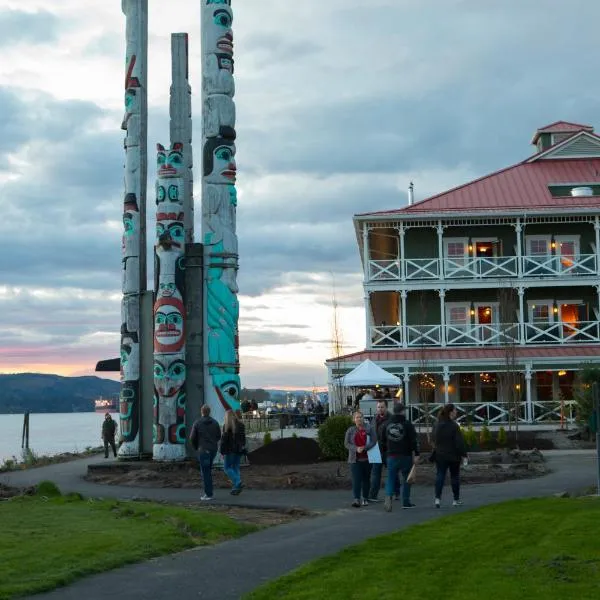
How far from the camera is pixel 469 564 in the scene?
1012cm

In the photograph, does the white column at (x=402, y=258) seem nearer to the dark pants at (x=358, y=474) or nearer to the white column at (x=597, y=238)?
the white column at (x=597, y=238)

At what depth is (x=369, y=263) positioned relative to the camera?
138ft

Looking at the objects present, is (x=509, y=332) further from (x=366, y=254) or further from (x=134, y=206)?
(x=134, y=206)

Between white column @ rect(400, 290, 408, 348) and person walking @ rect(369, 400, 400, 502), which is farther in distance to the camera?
white column @ rect(400, 290, 408, 348)

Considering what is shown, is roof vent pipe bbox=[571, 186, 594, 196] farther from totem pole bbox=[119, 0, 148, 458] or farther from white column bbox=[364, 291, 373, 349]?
totem pole bbox=[119, 0, 148, 458]

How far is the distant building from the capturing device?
1591 inches

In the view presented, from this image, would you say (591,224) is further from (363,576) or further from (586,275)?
(363,576)

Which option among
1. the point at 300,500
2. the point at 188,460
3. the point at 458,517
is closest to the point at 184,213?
the point at 188,460

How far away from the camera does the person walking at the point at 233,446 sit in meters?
17.5

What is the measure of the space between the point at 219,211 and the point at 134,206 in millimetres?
3118

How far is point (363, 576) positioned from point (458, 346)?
3261cm

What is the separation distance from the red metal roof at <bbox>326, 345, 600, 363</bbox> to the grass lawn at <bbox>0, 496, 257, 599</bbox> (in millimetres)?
24690

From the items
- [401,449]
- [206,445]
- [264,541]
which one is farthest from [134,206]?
[264,541]

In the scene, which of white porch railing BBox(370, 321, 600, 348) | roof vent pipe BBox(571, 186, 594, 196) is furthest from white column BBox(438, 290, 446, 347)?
roof vent pipe BBox(571, 186, 594, 196)
